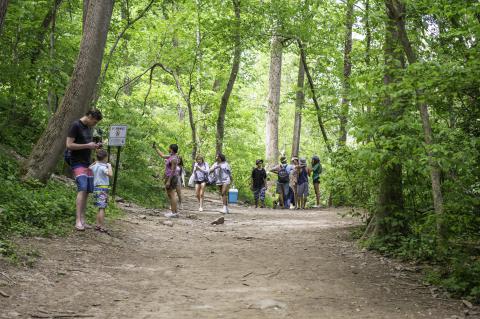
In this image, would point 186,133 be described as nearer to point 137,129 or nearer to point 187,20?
point 187,20

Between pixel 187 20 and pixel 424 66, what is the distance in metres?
17.5

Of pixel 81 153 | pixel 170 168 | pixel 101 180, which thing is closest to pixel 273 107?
pixel 170 168

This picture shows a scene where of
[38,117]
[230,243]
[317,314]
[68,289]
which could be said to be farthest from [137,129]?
[317,314]

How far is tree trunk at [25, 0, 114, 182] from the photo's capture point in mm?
9977

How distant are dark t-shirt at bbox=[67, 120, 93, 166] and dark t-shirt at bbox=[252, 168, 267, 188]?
38.7 feet

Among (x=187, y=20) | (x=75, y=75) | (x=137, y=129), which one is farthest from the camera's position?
(x=187, y=20)

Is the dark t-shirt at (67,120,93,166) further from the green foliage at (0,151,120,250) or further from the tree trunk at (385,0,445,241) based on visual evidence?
the tree trunk at (385,0,445,241)

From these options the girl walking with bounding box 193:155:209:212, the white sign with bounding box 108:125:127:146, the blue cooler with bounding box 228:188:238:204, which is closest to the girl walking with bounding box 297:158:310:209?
the blue cooler with bounding box 228:188:238:204

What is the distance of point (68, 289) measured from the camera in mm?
5383

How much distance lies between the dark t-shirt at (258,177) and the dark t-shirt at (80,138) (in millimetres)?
11805

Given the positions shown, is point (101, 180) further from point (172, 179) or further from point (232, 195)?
point (232, 195)

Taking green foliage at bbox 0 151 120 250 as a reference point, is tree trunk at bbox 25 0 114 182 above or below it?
above

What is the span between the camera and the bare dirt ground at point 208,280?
4.93m

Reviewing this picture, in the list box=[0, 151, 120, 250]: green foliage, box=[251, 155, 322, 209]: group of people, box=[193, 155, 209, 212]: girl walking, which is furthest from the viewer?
box=[251, 155, 322, 209]: group of people
